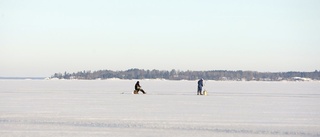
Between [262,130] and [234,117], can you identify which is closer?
[262,130]

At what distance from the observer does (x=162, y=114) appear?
15055 mm

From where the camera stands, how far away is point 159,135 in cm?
1031

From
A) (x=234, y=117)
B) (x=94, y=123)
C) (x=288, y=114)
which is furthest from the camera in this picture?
(x=288, y=114)

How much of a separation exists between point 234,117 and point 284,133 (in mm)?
3535

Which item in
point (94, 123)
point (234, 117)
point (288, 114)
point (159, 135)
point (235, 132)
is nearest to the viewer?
point (159, 135)

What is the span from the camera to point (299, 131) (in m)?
11.2

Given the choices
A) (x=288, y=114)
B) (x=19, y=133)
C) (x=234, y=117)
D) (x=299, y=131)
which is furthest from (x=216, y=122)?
(x=19, y=133)

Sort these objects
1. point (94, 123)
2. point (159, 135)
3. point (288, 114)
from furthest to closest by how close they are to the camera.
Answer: point (288, 114)
point (94, 123)
point (159, 135)

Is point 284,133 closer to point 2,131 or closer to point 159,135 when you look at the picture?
point 159,135

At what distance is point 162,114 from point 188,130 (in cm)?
391

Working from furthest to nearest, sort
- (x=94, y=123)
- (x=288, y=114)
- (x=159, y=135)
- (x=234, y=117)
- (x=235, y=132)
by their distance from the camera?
1. (x=288, y=114)
2. (x=234, y=117)
3. (x=94, y=123)
4. (x=235, y=132)
5. (x=159, y=135)

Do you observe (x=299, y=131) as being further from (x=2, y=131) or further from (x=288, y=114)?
(x=2, y=131)

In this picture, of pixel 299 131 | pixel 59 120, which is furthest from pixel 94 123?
pixel 299 131

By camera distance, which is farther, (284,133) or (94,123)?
(94,123)
